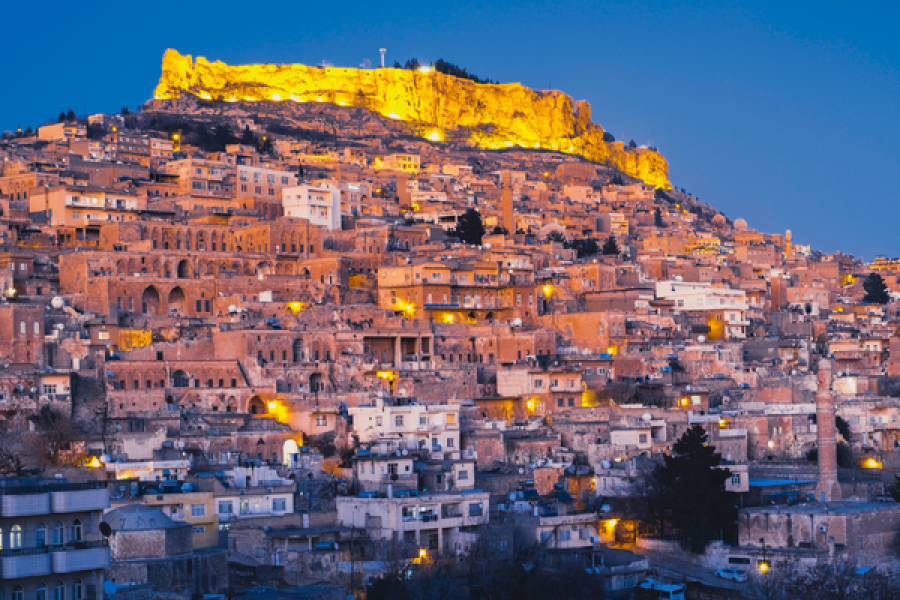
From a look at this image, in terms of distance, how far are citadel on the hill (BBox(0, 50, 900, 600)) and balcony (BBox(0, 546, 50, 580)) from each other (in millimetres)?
45

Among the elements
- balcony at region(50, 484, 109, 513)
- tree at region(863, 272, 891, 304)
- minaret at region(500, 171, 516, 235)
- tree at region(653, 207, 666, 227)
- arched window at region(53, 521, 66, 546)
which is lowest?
arched window at region(53, 521, 66, 546)

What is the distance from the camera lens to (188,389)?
45.4m

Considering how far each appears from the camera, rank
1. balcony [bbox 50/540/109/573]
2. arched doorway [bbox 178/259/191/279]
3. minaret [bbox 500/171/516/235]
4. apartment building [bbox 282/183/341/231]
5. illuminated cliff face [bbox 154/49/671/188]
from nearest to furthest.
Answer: balcony [bbox 50/540/109/573] < arched doorway [bbox 178/259/191/279] < apartment building [bbox 282/183/341/231] < minaret [bbox 500/171/516/235] < illuminated cliff face [bbox 154/49/671/188]

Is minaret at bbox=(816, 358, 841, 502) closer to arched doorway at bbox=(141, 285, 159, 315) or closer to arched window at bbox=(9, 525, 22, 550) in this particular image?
arched doorway at bbox=(141, 285, 159, 315)

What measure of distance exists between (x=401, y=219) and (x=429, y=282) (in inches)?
733

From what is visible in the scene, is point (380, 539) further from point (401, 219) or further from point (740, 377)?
point (401, 219)

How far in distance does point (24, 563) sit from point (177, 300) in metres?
34.5

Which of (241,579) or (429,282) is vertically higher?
(429,282)

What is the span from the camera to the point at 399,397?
4566 centimetres

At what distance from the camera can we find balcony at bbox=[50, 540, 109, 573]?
69.4ft

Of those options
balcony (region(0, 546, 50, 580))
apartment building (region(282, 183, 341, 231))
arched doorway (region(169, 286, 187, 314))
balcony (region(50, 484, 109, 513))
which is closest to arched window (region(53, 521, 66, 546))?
balcony (region(50, 484, 109, 513))

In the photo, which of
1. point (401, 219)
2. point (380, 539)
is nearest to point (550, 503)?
point (380, 539)

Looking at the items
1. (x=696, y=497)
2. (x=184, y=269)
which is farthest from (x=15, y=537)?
(x=184, y=269)

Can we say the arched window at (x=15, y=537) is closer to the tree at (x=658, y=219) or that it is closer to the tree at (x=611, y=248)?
the tree at (x=611, y=248)
